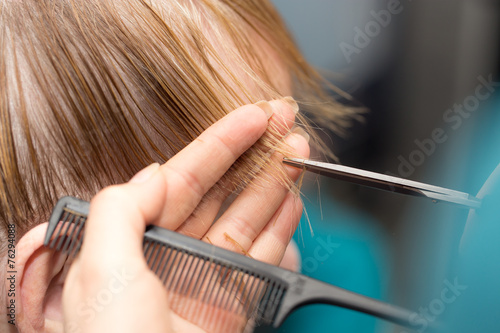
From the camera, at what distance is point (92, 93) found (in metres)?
0.59

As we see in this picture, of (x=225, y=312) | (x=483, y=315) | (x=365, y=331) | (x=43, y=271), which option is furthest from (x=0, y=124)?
(x=365, y=331)

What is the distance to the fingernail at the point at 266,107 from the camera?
65cm

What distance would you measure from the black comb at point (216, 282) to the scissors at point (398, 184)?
0.19 meters

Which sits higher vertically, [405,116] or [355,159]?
[405,116]

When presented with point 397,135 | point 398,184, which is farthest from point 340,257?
point 398,184

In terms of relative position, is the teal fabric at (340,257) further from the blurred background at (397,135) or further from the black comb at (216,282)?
the black comb at (216,282)

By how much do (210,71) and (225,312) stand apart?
0.37 m

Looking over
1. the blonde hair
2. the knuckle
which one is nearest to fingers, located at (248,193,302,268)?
the blonde hair

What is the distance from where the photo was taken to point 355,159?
1153 millimetres

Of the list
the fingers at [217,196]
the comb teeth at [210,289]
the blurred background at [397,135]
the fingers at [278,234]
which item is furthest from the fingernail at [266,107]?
the blurred background at [397,135]

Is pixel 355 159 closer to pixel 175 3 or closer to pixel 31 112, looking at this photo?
pixel 175 3

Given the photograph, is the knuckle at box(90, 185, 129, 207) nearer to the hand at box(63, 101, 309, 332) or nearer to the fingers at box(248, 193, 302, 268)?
the hand at box(63, 101, 309, 332)

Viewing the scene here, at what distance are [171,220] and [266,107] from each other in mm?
237

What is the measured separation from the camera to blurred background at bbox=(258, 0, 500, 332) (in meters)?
1.02
